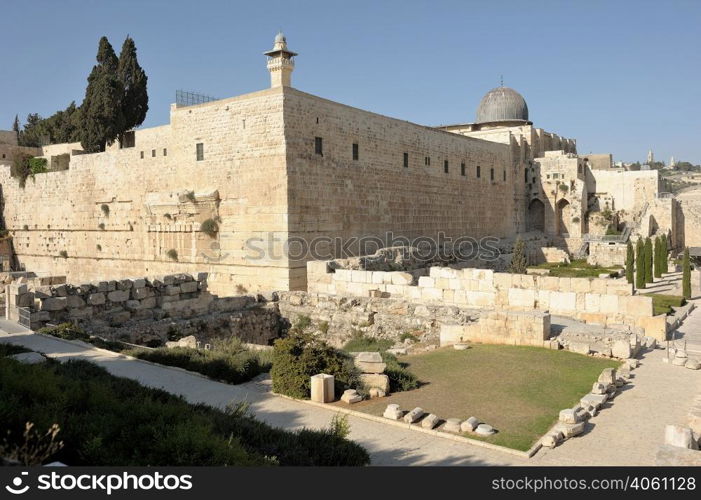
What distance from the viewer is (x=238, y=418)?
5.46 m

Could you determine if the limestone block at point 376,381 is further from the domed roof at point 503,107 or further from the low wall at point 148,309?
the domed roof at point 503,107

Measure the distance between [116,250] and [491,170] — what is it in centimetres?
1795

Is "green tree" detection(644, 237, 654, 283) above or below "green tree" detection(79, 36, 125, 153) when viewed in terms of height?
below

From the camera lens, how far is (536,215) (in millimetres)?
35188

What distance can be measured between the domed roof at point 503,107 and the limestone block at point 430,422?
33565 millimetres

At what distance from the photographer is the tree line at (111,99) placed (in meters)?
24.1

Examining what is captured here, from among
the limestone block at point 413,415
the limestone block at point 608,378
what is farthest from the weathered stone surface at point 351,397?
the limestone block at point 608,378

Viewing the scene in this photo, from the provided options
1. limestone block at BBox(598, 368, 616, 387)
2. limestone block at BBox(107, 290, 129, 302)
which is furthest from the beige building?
limestone block at BBox(598, 368, 616, 387)

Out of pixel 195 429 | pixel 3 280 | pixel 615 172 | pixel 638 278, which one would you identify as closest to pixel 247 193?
pixel 3 280

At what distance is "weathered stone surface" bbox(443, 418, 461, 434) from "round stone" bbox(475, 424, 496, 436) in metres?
0.20

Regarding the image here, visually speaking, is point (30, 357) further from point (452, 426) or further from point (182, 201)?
point (182, 201)

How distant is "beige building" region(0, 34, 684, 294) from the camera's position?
15.6 m
